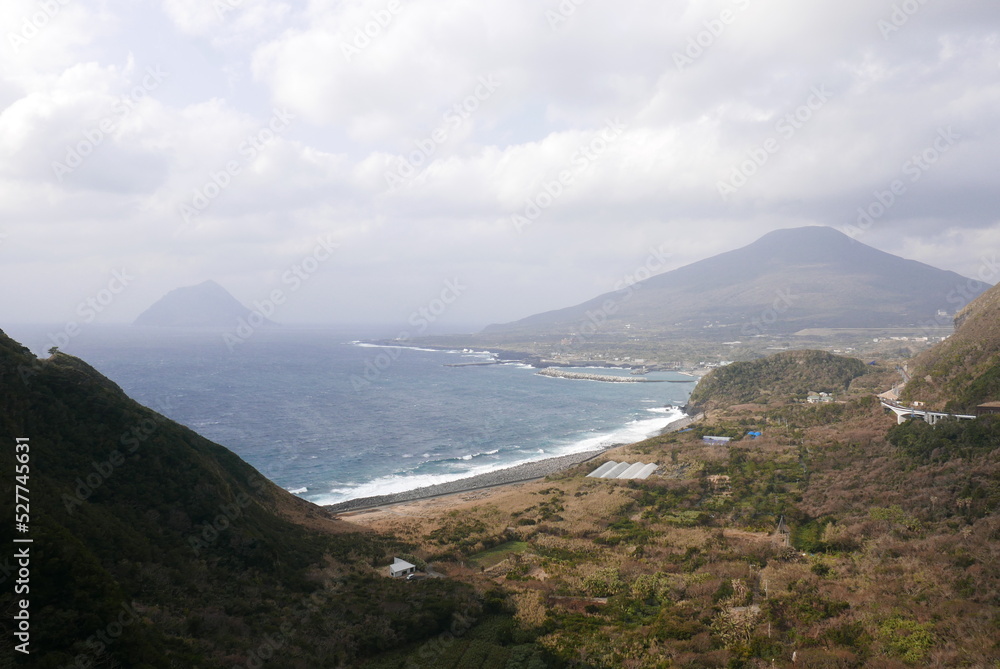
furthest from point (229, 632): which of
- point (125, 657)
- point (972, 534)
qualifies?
point (972, 534)

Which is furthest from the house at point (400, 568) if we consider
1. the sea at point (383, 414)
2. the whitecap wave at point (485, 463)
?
the sea at point (383, 414)

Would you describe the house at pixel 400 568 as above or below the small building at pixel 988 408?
below

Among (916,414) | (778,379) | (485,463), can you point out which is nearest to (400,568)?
(485,463)

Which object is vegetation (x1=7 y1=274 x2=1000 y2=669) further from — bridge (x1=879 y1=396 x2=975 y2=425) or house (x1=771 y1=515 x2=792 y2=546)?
bridge (x1=879 y1=396 x2=975 y2=425)

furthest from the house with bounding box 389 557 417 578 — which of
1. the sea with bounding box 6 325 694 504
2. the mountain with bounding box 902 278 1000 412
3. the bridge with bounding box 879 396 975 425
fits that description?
the mountain with bounding box 902 278 1000 412

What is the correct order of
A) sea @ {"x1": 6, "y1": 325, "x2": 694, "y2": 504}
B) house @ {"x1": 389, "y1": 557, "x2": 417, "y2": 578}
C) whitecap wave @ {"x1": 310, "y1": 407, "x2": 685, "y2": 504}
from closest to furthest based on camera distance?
house @ {"x1": 389, "y1": 557, "x2": 417, "y2": 578}
whitecap wave @ {"x1": 310, "y1": 407, "x2": 685, "y2": 504}
sea @ {"x1": 6, "y1": 325, "x2": 694, "y2": 504}

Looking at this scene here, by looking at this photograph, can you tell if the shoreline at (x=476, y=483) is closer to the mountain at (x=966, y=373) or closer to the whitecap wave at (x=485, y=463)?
the whitecap wave at (x=485, y=463)
